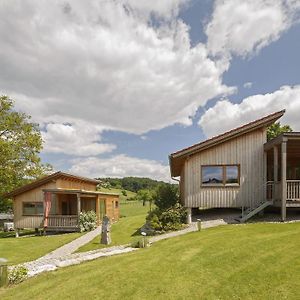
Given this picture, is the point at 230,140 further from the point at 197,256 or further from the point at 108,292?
the point at 108,292

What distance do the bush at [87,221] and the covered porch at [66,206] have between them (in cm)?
34

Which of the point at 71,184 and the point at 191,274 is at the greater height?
the point at 71,184

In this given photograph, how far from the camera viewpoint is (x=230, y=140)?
19.5m

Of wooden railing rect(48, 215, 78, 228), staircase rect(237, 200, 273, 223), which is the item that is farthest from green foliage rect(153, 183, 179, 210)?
wooden railing rect(48, 215, 78, 228)

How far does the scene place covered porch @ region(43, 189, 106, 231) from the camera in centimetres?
2603

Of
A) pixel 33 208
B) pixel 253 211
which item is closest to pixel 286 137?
pixel 253 211

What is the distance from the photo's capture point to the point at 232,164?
19.5m

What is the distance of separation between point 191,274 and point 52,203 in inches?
869

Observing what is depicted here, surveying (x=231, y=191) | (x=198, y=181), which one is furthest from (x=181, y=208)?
(x=231, y=191)

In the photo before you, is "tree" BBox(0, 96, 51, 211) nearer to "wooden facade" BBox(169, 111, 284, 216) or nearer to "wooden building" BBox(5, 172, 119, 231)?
"wooden building" BBox(5, 172, 119, 231)

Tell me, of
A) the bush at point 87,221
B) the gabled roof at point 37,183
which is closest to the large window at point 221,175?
the bush at point 87,221

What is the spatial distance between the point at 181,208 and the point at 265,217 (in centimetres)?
504

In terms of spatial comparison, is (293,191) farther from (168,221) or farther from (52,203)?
(52,203)

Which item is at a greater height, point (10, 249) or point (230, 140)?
point (230, 140)
